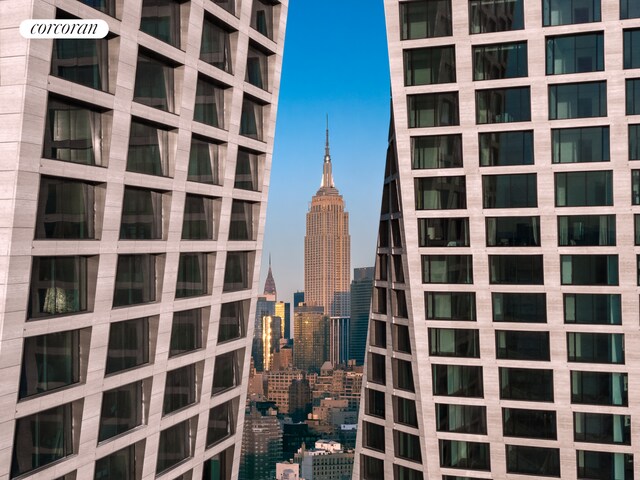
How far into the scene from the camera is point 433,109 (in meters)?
42.5

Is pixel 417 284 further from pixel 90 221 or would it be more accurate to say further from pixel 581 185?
pixel 90 221

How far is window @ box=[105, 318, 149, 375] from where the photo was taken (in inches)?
982

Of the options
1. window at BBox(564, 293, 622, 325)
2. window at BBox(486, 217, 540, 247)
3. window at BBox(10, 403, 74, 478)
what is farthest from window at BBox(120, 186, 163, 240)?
window at BBox(564, 293, 622, 325)

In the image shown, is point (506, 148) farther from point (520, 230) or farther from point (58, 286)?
point (58, 286)

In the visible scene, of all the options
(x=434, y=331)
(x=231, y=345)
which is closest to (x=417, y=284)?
(x=434, y=331)

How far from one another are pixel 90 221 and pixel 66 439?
7.31m

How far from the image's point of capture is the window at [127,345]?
982 inches

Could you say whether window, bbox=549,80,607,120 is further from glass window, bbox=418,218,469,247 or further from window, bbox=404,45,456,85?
glass window, bbox=418,218,469,247

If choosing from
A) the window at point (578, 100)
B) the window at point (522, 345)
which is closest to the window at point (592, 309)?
the window at point (522, 345)

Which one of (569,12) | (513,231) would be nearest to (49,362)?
(513,231)

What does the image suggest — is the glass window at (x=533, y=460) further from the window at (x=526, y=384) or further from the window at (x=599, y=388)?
the window at (x=599, y=388)

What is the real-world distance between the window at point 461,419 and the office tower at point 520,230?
0.09 m

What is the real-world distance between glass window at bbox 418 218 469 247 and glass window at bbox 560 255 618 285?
5.98 meters

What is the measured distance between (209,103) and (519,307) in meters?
23.1
